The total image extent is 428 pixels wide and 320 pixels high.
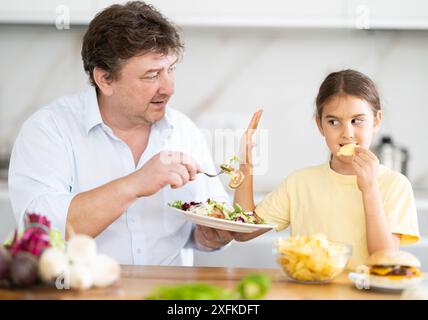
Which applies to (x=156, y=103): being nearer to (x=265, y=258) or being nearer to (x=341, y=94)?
(x=341, y=94)

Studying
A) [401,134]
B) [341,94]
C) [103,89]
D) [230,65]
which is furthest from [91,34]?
[401,134]

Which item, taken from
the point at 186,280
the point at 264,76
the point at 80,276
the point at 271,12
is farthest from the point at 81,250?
the point at 264,76

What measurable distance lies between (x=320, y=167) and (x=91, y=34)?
0.77 meters

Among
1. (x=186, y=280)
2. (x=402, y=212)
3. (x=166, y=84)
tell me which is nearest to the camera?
(x=186, y=280)

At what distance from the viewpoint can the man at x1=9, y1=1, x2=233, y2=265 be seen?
1.92m

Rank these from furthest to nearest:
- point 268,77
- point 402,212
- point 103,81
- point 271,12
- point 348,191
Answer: point 268,77 < point 271,12 < point 103,81 < point 348,191 < point 402,212

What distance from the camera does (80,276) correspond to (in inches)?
41.8

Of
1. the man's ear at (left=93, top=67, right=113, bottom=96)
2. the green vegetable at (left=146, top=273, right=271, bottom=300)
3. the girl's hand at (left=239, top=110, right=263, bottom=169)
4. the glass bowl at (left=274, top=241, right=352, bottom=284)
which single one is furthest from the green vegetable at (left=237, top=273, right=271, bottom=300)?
the man's ear at (left=93, top=67, right=113, bottom=96)

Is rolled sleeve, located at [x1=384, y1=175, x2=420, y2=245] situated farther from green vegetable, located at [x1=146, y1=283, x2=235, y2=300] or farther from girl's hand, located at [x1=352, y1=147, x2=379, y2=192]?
green vegetable, located at [x1=146, y1=283, x2=235, y2=300]

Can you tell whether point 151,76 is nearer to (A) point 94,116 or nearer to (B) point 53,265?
(A) point 94,116

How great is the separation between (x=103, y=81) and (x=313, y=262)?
3.32 ft

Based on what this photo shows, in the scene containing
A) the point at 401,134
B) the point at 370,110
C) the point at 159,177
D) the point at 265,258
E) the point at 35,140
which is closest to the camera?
the point at 159,177

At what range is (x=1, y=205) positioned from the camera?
2918mm

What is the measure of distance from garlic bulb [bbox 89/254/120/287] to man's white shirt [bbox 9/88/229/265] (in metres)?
0.79
